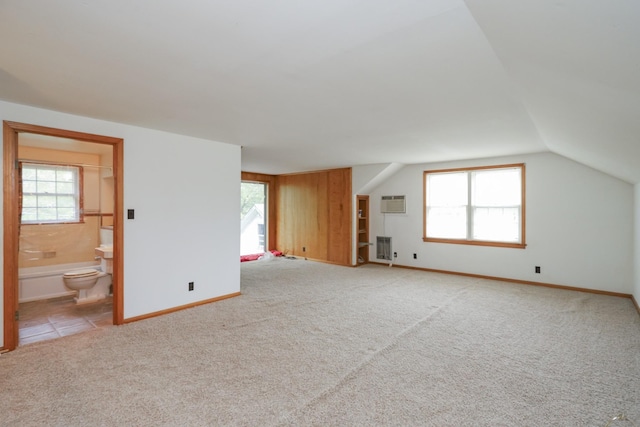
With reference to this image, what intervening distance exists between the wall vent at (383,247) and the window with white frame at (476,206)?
0.87 meters

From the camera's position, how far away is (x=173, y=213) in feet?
12.8

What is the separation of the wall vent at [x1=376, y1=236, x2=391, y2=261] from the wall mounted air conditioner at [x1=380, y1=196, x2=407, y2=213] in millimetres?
638

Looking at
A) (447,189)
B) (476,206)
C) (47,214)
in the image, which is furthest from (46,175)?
(476,206)

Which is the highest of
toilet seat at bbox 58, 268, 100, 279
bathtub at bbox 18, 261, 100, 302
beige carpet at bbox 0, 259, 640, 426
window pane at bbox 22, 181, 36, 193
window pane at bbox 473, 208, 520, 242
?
window pane at bbox 22, 181, 36, 193

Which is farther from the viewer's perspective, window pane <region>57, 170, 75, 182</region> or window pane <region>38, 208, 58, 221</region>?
window pane <region>57, 170, 75, 182</region>

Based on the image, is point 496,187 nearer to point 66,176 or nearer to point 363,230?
point 363,230

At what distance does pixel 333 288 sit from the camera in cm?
506

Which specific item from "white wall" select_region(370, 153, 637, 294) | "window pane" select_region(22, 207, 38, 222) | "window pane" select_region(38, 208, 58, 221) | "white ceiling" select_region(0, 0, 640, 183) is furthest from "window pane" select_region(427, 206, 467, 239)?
"window pane" select_region(22, 207, 38, 222)

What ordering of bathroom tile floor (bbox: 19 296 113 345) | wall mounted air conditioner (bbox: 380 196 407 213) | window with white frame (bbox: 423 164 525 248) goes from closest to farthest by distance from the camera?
1. bathroom tile floor (bbox: 19 296 113 345)
2. window with white frame (bbox: 423 164 525 248)
3. wall mounted air conditioner (bbox: 380 196 407 213)

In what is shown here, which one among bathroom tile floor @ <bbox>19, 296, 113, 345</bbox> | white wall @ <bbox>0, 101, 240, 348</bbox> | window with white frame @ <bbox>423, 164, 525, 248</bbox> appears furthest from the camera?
window with white frame @ <bbox>423, 164, 525, 248</bbox>

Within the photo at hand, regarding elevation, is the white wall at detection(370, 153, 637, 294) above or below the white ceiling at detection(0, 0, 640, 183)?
below

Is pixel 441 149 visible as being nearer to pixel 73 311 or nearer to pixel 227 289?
pixel 227 289

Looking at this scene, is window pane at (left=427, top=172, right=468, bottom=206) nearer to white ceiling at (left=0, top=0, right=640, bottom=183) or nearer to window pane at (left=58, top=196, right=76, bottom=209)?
white ceiling at (left=0, top=0, right=640, bottom=183)

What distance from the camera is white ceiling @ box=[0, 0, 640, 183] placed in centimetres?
137
